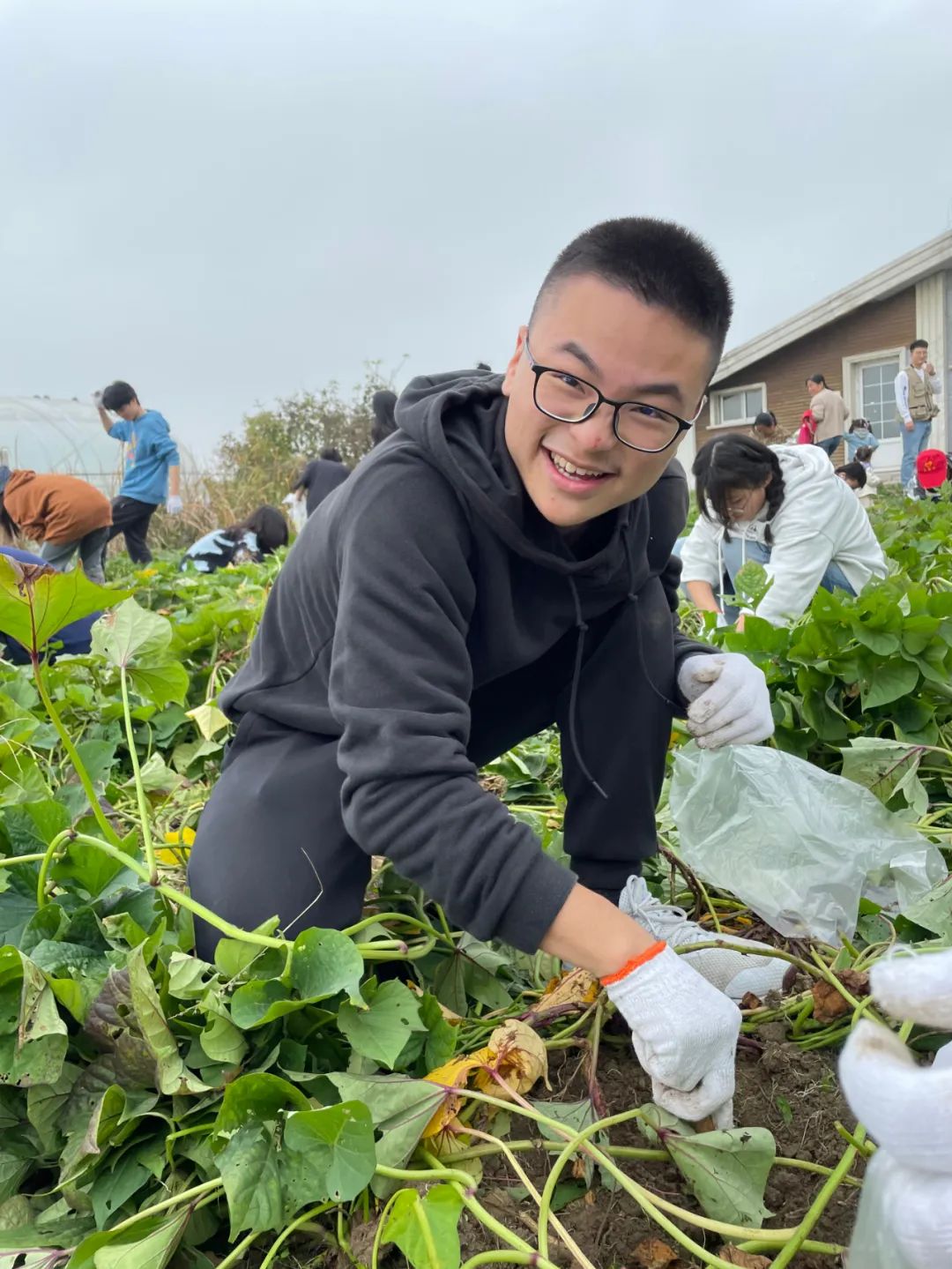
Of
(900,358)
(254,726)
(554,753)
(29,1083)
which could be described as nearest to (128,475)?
(554,753)

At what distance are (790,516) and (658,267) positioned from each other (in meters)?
2.25

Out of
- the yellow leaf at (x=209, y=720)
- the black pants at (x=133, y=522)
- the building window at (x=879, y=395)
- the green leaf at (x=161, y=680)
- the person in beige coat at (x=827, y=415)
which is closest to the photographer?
the green leaf at (x=161, y=680)

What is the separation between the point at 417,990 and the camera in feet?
4.53

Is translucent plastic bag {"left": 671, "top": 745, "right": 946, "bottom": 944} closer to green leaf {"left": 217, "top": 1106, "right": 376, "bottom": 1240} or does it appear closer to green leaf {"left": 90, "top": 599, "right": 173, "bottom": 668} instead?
green leaf {"left": 217, "top": 1106, "right": 376, "bottom": 1240}

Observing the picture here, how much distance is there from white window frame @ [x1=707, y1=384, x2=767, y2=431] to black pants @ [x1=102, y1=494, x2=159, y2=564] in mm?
10197

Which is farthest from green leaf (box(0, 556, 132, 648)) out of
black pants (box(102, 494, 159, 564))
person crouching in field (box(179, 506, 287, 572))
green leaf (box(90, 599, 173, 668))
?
black pants (box(102, 494, 159, 564))

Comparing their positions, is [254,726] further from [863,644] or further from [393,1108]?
[863,644]

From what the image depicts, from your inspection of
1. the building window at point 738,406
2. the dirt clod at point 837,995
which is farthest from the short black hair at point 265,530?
the building window at point 738,406

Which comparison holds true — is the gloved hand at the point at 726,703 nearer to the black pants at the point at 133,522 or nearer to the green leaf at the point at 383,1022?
the green leaf at the point at 383,1022

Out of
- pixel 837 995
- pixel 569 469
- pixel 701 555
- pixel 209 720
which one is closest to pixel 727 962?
pixel 837 995

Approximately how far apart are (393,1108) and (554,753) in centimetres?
148

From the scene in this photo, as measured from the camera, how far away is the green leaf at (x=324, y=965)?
1077mm

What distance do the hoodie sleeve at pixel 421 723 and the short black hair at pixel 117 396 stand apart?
6.25 m

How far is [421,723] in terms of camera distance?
1.13 metres
